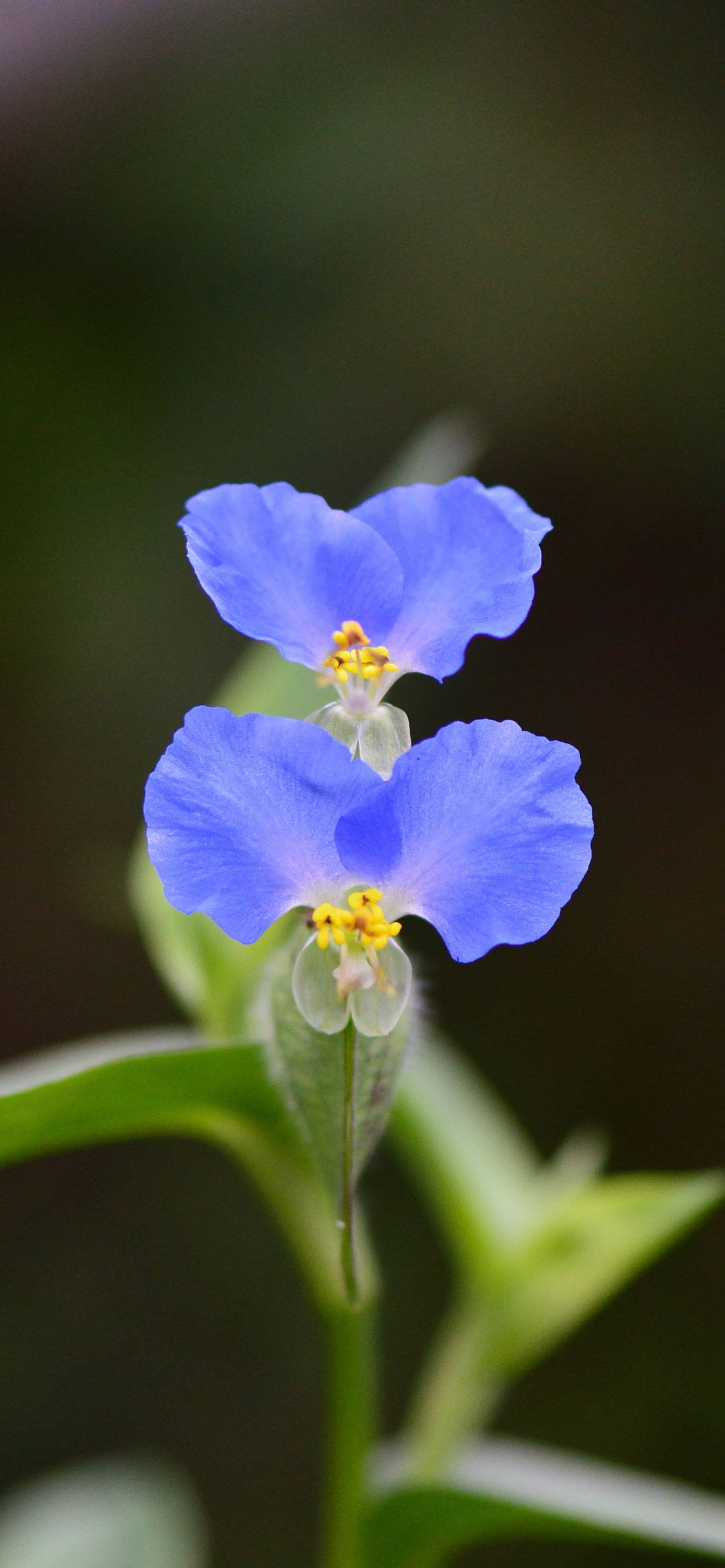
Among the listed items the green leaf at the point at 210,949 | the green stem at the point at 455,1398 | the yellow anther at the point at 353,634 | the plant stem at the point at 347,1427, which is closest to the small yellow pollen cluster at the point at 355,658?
the yellow anther at the point at 353,634

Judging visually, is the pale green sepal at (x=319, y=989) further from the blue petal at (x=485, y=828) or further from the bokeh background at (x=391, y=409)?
the bokeh background at (x=391, y=409)

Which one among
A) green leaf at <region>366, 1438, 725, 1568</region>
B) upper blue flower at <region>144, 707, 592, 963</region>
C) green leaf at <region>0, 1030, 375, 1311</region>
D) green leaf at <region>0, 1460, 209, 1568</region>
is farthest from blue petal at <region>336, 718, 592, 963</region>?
green leaf at <region>0, 1460, 209, 1568</region>

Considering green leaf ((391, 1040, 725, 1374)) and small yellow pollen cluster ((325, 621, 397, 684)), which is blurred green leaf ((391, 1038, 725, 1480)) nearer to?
green leaf ((391, 1040, 725, 1374))

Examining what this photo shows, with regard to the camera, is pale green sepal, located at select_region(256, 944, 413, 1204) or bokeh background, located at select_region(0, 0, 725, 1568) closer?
pale green sepal, located at select_region(256, 944, 413, 1204)

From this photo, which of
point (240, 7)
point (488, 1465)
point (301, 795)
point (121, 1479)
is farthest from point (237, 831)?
point (240, 7)

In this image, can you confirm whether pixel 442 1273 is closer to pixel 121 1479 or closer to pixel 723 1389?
pixel 723 1389
